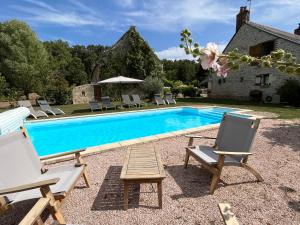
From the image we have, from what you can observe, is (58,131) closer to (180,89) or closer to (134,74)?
(134,74)

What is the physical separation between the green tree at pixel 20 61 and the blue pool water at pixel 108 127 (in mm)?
14554

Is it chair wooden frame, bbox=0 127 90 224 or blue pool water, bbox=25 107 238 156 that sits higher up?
chair wooden frame, bbox=0 127 90 224

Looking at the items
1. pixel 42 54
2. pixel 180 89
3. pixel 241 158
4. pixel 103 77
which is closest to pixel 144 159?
pixel 241 158

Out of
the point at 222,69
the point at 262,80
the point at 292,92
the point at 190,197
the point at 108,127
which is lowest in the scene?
the point at 108,127

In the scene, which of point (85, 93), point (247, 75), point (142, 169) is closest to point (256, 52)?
point (247, 75)

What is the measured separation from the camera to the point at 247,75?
70.9 feet

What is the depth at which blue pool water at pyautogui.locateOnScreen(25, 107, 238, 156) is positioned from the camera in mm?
8428

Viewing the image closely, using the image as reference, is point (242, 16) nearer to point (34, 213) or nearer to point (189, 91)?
point (189, 91)

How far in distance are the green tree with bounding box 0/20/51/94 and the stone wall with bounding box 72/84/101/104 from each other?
5.39 meters

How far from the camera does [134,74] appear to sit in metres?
23.4

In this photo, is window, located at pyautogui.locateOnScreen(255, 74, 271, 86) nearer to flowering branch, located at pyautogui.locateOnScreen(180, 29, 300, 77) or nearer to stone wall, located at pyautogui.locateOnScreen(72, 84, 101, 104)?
stone wall, located at pyautogui.locateOnScreen(72, 84, 101, 104)

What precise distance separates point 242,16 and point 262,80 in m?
8.10

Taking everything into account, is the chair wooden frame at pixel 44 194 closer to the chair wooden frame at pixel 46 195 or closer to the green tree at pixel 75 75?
the chair wooden frame at pixel 46 195

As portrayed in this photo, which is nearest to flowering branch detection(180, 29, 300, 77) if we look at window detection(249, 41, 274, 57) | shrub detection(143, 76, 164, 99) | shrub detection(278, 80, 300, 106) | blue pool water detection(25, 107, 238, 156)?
blue pool water detection(25, 107, 238, 156)
